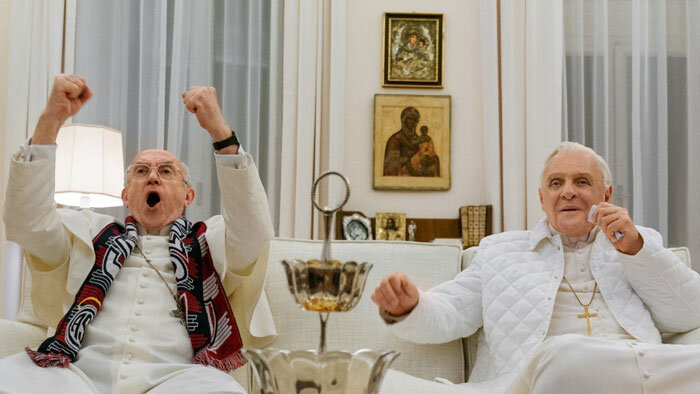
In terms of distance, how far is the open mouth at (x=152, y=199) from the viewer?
2303 mm

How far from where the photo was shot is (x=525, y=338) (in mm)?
2162

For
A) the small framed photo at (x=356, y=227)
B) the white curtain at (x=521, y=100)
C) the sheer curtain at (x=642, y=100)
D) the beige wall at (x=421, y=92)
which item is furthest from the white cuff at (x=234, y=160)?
the sheer curtain at (x=642, y=100)

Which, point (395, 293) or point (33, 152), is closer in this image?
point (395, 293)

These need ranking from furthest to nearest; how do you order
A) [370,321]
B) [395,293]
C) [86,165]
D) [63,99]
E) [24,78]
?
[24,78] → [86,165] → [370,321] → [63,99] → [395,293]

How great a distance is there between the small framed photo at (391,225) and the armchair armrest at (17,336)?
1.98 meters

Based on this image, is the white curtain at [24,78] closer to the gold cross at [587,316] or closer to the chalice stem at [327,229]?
the gold cross at [587,316]

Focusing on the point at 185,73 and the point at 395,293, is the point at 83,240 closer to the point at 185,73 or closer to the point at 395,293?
the point at 395,293

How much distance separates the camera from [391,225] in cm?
400

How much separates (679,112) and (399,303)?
9.82 ft

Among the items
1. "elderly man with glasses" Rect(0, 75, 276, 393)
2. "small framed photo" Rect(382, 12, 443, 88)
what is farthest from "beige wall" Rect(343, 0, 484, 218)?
"elderly man with glasses" Rect(0, 75, 276, 393)

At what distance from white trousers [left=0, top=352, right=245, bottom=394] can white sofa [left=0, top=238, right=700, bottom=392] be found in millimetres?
376

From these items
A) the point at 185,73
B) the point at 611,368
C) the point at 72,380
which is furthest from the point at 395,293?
the point at 185,73

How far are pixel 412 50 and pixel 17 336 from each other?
265cm

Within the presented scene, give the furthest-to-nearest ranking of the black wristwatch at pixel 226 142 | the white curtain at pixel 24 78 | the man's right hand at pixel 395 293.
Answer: the white curtain at pixel 24 78, the black wristwatch at pixel 226 142, the man's right hand at pixel 395 293
